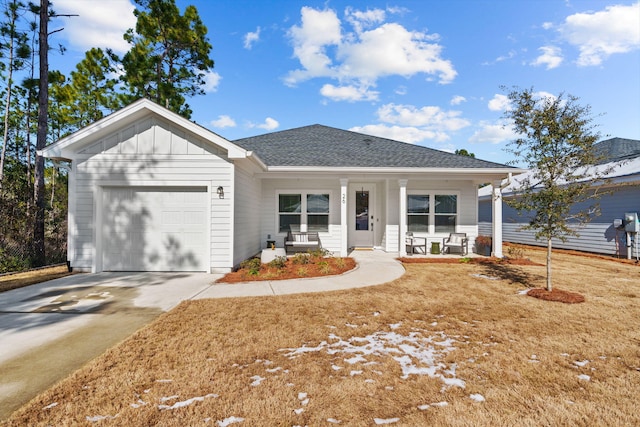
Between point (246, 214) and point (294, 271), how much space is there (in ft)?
8.28

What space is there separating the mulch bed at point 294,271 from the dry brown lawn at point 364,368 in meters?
1.66

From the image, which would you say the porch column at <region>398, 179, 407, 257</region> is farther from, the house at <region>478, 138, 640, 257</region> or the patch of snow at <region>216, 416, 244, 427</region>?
the patch of snow at <region>216, 416, 244, 427</region>

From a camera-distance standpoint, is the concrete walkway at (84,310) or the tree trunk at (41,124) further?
the tree trunk at (41,124)

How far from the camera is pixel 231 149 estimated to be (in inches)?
279

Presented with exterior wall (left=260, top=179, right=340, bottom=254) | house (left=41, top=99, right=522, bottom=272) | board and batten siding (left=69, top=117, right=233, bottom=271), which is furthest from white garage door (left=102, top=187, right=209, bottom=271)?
exterior wall (left=260, top=179, right=340, bottom=254)

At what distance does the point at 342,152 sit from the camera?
1084 cm

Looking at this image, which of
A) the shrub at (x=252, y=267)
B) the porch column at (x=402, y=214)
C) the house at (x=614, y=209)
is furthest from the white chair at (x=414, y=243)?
the shrub at (x=252, y=267)

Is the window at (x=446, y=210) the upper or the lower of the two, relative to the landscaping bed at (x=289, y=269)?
upper

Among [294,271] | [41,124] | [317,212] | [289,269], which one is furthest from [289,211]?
[41,124]

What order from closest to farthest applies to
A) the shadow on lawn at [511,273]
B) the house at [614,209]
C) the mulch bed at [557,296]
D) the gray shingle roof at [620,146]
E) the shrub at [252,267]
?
the mulch bed at [557,296] → the shadow on lawn at [511,273] → the shrub at [252,267] → the house at [614,209] → the gray shingle roof at [620,146]

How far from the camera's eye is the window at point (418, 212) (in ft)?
36.2

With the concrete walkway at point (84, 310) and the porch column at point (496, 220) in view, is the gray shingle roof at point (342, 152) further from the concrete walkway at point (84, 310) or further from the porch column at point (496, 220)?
the concrete walkway at point (84, 310)

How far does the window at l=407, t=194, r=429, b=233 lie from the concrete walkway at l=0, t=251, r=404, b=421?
3403mm

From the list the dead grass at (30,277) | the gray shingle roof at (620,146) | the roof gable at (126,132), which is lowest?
the dead grass at (30,277)
